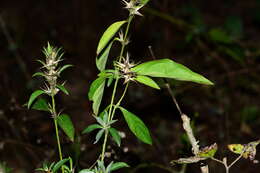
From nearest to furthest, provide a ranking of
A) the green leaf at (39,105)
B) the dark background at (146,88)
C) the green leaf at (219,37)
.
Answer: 1. the green leaf at (39,105)
2. the dark background at (146,88)
3. the green leaf at (219,37)

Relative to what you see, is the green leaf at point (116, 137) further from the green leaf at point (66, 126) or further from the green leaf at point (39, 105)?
the green leaf at point (39, 105)

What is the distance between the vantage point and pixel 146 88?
3.52 metres

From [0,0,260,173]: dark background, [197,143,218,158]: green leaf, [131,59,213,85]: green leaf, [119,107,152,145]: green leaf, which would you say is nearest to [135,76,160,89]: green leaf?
[131,59,213,85]: green leaf

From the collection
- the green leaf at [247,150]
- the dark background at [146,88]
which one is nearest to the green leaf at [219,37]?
the dark background at [146,88]

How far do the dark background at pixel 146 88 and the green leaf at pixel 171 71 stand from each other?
2.34 feet

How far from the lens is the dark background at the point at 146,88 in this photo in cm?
247

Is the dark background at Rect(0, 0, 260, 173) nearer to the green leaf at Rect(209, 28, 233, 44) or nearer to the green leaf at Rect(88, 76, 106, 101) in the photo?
the green leaf at Rect(209, 28, 233, 44)

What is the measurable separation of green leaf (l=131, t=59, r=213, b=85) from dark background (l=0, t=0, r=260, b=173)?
71cm

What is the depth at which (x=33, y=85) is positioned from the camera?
3.31 meters

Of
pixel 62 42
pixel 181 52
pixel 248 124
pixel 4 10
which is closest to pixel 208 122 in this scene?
pixel 248 124

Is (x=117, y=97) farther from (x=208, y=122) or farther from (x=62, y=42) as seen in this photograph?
(x=62, y=42)

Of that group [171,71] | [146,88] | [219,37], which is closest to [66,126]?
[171,71]

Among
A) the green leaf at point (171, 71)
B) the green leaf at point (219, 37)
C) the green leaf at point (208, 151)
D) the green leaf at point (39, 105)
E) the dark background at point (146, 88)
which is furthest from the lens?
the green leaf at point (219, 37)

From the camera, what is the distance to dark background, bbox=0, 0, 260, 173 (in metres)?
2.47
